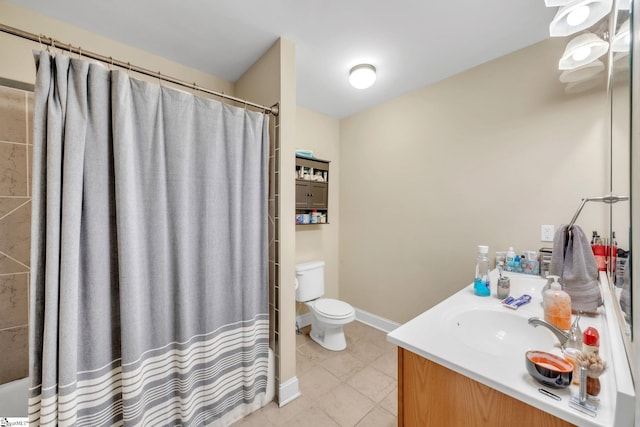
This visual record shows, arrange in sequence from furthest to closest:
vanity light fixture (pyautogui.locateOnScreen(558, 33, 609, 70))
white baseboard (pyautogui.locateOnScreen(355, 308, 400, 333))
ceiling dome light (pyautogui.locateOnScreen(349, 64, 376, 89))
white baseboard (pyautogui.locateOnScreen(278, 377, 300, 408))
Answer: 1. white baseboard (pyautogui.locateOnScreen(355, 308, 400, 333))
2. ceiling dome light (pyautogui.locateOnScreen(349, 64, 376, 89))
3. white baseboard (pyautogui.locateOnScreen(278, 377, 300, 408))
4. vanity light fixture (pyautogui.locateOnScreen(558, 33, 609, 70))

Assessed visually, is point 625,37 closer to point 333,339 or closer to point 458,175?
point 458,175

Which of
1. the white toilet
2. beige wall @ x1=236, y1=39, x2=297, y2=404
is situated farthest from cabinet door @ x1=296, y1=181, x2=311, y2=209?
beige wall @ x1=236, y1=39, x2=297, y2=404

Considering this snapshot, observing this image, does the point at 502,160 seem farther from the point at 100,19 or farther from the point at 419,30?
the point at 100,19

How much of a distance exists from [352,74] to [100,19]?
165cm

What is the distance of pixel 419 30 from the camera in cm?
155

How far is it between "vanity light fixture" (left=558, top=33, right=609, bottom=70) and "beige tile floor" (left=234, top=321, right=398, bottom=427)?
2.31 metres

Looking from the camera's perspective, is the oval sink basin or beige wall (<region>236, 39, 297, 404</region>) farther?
beige wall (<region>236, 39, 297, 404</region>)

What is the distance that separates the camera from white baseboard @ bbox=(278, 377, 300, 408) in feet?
5.23

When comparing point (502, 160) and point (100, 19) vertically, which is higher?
point (100, 19)

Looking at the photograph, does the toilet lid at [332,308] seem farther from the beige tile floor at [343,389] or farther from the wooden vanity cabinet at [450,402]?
the wooden vanity cabinet at [450,402]

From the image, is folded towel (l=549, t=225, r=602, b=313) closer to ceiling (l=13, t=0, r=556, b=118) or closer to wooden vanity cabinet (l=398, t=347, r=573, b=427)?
wooden vanity cabinet (l=398, t=347, r=573, b=427)

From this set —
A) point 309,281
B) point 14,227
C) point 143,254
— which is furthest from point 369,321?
point 14,227

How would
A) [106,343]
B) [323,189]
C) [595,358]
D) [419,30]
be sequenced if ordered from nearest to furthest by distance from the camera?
[595,358] < [106,343] < [419,30] < [323,189]

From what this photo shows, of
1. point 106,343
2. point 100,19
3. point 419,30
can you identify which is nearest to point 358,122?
point 419,30
